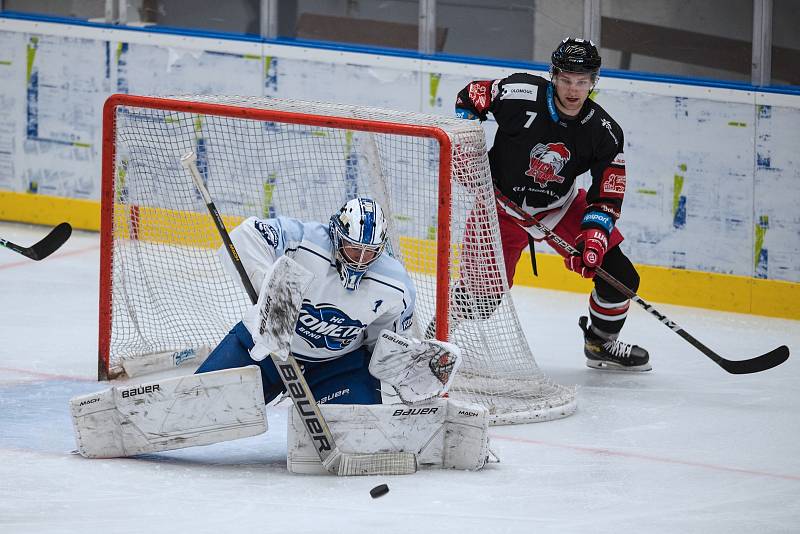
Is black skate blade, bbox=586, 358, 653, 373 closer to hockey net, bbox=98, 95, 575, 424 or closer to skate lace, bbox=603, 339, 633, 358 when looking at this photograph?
skate lace, bbox=603, 339, 633, 358

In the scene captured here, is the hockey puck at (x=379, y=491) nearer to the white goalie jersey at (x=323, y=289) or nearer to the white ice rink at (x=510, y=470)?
the white ice rink at (x=510, y=470)

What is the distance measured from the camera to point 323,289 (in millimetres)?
4000

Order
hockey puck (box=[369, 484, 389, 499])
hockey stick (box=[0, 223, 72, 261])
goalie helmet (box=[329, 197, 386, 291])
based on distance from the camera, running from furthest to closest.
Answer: hockey stick (box=[0, 223, 72, 261]) → goalie helmet (box=[329, 197, 386, 291]) → hockey puck (box=[369, 484, 389, 499])

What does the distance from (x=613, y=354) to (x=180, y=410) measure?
6.57ft

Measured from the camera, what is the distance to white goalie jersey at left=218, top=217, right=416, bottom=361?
3.99 meters

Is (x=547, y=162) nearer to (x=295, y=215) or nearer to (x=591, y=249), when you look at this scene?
(x=591, y=249)

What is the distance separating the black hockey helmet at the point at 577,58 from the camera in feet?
15.9

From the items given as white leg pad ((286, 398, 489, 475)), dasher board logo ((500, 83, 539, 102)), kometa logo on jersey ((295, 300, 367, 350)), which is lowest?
white leg pad ((286, 398, 489, 475))

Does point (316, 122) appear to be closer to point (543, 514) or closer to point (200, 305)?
point (200, 305)

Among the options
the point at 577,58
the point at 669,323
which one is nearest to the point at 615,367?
the point at 669,323

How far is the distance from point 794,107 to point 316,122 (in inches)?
90.3

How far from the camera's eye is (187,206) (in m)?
5.80

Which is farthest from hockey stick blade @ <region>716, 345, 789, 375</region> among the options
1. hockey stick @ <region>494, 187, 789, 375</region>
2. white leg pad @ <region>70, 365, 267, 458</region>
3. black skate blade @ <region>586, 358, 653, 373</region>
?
white leg pad @ <region>70, 365, 267, 458</region>

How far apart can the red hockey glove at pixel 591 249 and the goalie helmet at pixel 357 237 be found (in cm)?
118
